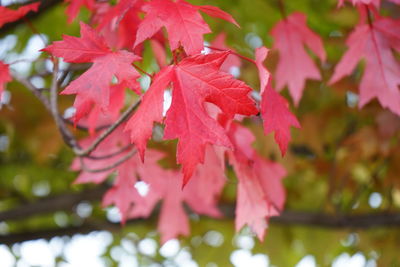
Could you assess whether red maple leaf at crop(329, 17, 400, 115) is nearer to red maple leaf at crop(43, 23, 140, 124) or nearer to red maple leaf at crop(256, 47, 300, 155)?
red maple leaf at crop(256, 47, 300, 155)

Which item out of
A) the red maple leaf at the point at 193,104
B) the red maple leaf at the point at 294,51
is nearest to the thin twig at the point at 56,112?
the red maple leaf at the point at 193,104

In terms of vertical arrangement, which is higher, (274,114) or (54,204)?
(274,114)

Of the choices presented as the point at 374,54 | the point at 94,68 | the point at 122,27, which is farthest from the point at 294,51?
the point at 94,68

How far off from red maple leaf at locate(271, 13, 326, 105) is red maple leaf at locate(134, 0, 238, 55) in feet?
1.68

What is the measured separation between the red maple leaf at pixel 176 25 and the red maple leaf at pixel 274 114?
0.12 metres

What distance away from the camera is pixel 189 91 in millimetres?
855

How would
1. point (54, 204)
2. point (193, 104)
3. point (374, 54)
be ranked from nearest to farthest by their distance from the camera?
1. point (193, 104)
2. point (374, 54)
3. point (54, 204)

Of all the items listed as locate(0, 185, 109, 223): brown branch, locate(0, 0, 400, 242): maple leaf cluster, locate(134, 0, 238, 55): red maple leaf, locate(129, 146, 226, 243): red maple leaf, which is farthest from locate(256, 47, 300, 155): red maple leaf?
locate(0, 185, 109, 223): brown branch

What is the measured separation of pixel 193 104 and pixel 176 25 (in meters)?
0.14

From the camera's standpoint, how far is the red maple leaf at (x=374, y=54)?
1.19 m

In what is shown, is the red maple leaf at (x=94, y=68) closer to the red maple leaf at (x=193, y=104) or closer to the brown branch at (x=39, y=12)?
the red maple leaf at (x=193, y=104)

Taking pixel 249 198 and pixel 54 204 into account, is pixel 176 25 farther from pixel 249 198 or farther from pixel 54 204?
pixel 54 204

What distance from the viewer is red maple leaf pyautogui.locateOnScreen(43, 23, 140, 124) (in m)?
0.85

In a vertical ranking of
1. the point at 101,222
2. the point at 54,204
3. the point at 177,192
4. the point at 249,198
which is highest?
the point at 249,198
